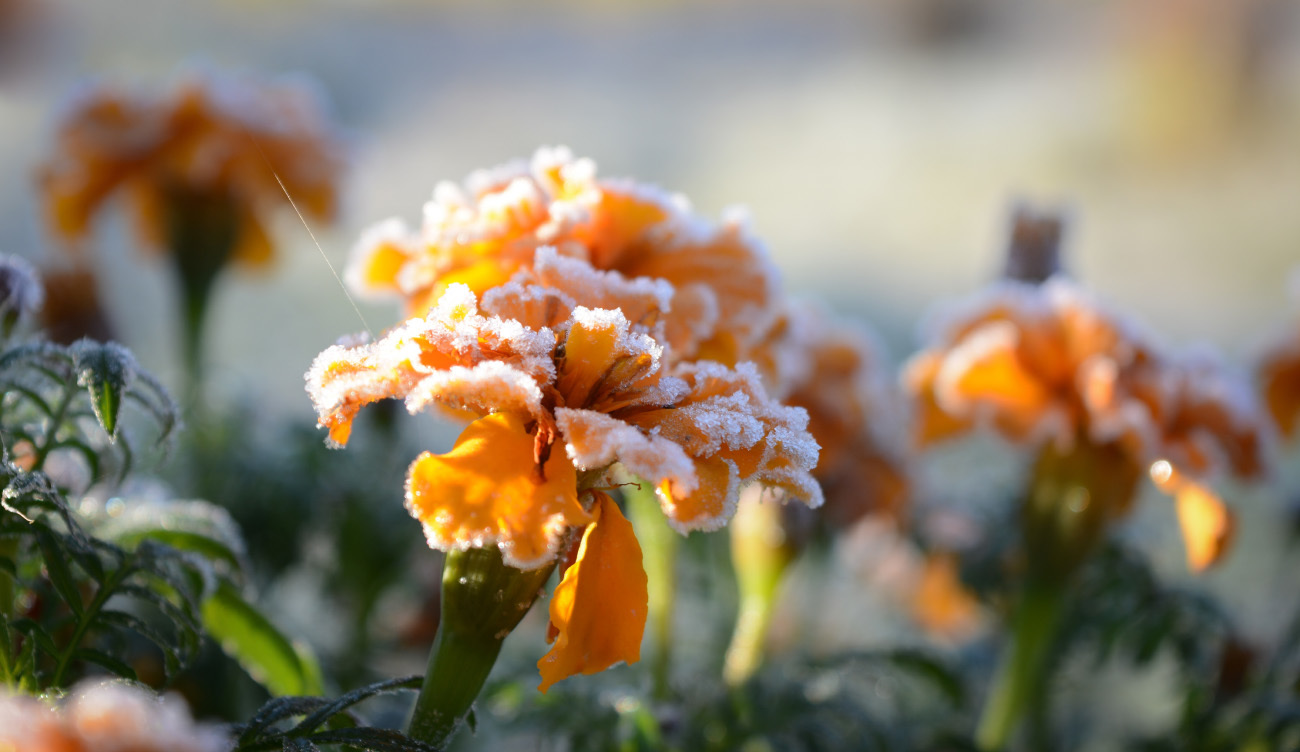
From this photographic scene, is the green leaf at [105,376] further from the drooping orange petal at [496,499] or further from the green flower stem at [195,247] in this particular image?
the green flower stem at [195,247]

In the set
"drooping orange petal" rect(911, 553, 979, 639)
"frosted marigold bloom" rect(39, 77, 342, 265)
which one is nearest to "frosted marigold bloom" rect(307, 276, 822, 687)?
"frosted marigold bloom" rect(39, 77, 342, 265)

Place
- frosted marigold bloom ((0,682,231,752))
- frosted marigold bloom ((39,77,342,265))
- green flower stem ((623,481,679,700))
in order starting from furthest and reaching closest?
frosted marigold bloom ((39,77,342,265))
green flower stem ((623,481,679,700))
frosted marigold bloom ((0,682,231,752))

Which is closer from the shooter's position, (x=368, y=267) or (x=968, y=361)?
(x=368, y=267)

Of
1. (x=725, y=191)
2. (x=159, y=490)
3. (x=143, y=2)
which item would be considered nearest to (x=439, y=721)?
(x=159, y=490)

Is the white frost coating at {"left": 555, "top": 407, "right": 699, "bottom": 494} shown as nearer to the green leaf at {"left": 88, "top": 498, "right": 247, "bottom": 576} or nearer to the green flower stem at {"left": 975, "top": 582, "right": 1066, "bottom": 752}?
the green leaf at {"left": 88, "top": 498, "right": 247, "bottom": 576}

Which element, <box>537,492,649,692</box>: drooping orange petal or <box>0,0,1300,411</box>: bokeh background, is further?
<box>0,0,1300,411</box>: bokeh background

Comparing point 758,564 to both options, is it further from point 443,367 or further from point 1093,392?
point 443,367

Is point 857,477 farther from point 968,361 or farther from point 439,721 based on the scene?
point 439,721

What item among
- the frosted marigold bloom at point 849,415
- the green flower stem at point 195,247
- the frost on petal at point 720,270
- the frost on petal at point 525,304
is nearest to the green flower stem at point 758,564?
the frosted marigold bloom at point 849,415
